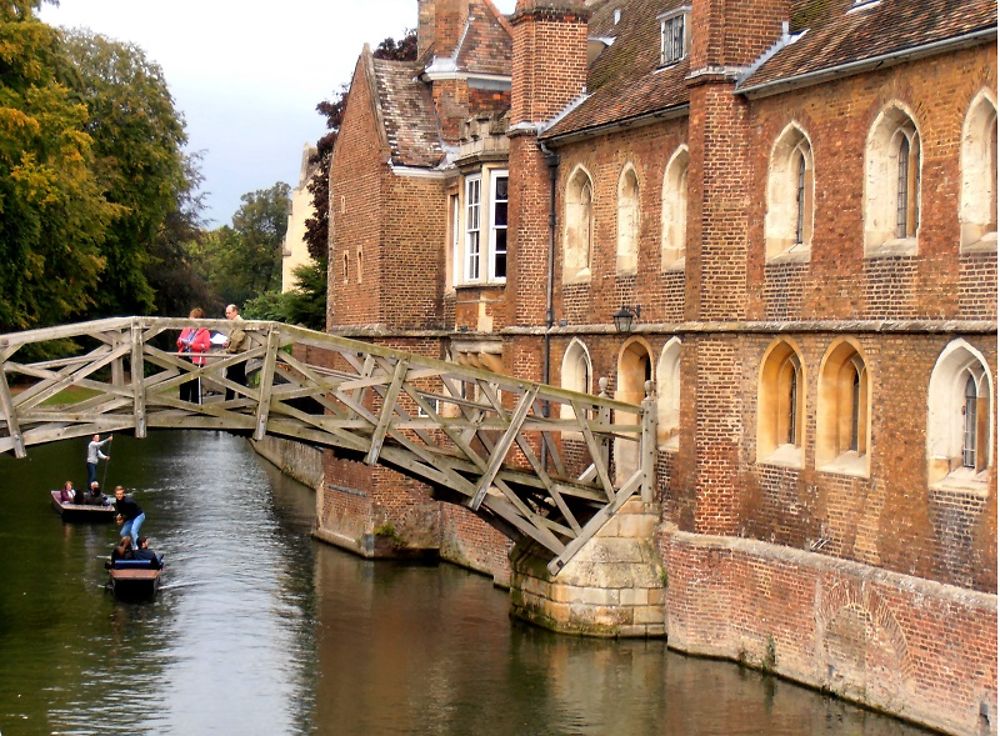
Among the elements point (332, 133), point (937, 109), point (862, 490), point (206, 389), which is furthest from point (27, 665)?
point (332, 133)

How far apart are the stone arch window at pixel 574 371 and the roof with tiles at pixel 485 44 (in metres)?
8.19

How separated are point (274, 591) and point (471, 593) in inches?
121

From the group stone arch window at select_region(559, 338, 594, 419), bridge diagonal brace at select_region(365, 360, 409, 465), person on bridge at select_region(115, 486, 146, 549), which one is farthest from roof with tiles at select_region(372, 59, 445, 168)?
bridge diagonal brace at select_region(365, 360, 409, 465)

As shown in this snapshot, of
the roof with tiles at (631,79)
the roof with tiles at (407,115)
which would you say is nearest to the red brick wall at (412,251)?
the roof with tiles at (407,115)

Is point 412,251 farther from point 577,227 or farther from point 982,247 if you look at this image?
point 982,247

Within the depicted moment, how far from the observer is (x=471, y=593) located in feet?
92.5

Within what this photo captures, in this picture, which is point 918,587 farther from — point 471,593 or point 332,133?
point 332,133

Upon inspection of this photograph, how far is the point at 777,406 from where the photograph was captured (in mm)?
22250

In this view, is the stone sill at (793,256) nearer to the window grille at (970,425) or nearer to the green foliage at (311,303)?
the window grille at (970,425)

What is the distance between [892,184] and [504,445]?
20.9 feet

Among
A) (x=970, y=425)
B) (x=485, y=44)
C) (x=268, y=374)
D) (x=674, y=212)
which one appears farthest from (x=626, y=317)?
(x=485, y=44)

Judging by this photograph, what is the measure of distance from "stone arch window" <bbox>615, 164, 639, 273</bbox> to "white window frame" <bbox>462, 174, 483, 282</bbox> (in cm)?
435

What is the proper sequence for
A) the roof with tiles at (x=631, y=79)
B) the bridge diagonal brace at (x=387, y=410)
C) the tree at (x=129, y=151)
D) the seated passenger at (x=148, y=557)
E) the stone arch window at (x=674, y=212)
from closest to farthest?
the bridge diagonal brace at (x=387, y=410)
the stone arch window at (x=674, y=212)
the roof with tiles at (x=631, y=79)
the seated passenger at (x=148, y=557)
the tree at (x=129, y=151)

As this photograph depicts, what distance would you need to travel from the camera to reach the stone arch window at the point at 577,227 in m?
27.0
